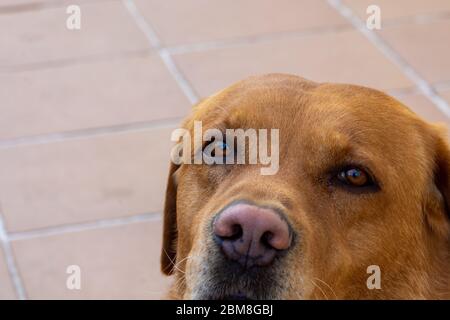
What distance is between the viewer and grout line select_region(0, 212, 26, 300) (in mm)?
5113

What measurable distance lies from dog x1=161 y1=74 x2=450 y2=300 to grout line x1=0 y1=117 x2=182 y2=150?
2.37 meters

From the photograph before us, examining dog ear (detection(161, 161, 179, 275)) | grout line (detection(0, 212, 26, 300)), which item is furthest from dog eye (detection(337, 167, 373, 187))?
grout line (detection(0, 212, 26, 300))

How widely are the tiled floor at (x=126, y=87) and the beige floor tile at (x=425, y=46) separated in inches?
0.5

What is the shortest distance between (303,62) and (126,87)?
118 centimetres

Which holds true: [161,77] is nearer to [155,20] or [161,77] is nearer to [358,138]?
[155,20]

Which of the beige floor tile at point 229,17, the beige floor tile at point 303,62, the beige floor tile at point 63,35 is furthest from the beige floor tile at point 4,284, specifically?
the beige floor tile at point 229,17

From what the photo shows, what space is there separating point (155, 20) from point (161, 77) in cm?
83

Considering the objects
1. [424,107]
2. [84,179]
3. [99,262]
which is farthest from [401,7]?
[99,262]

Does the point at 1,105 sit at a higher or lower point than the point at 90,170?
higher

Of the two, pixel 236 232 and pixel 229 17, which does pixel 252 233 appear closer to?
pixel 236 232

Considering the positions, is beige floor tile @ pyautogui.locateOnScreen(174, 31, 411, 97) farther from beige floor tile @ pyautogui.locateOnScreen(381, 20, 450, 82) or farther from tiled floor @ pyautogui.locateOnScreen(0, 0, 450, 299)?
beige floor tile @ pyautogui.locateOnScreen(381, 20, 450, 82)

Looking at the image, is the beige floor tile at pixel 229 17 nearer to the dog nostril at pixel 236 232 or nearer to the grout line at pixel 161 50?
the grout line at pixel 161 50

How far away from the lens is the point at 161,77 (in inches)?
271

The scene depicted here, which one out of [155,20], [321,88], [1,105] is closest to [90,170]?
[1,105]
